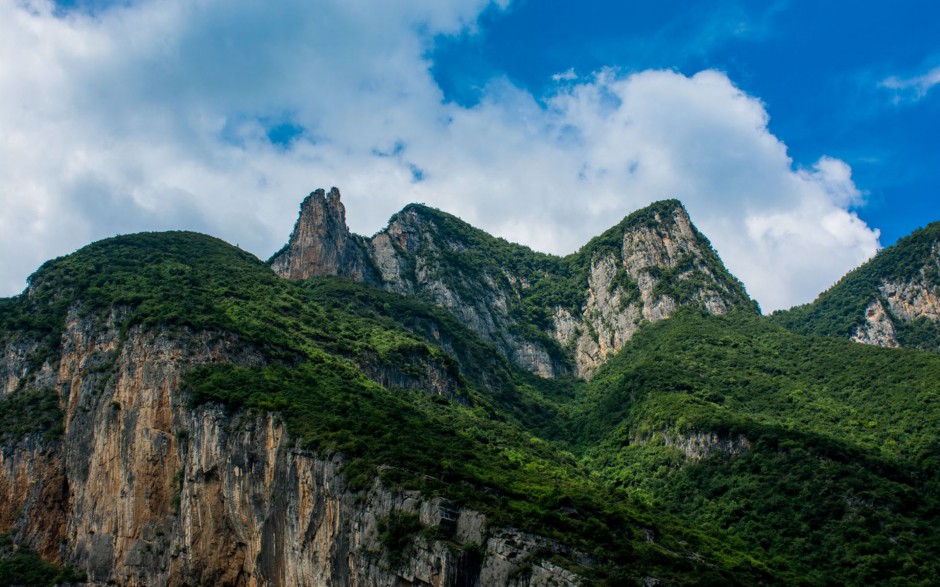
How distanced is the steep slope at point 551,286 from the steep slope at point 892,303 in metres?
21.8

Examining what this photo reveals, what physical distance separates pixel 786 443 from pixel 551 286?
4627 inches

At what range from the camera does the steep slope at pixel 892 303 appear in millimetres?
165750

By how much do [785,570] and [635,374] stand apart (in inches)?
2396

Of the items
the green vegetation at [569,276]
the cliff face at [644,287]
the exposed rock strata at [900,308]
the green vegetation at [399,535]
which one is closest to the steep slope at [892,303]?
the exposed rock strata at [900,308]

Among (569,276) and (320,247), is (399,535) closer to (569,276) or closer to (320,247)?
(320,247)

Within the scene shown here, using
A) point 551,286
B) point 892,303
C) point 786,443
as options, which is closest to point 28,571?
point 786,443

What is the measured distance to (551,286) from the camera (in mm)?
197000

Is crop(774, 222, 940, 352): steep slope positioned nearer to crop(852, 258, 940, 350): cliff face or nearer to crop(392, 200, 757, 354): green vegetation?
crop(852, 258, 940, 350): cliff face

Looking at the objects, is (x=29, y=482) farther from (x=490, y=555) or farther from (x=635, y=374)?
(x=635, y=374)

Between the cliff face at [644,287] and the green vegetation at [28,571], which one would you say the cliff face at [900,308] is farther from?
the green vegetation at [28,571]

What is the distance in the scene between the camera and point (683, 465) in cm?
9119

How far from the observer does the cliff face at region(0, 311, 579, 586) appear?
49.3 metres

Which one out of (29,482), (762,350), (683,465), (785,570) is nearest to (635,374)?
(762,350)

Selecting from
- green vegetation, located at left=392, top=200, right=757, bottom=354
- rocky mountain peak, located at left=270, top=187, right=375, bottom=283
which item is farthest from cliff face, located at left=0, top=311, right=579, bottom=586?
green vegetation, located at left=392, top=200, right=757, bottom=354
